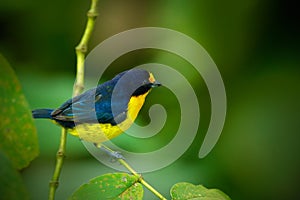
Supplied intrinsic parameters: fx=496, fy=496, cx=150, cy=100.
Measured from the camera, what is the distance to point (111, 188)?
Result: 1.72 feet

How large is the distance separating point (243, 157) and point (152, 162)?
0.34 meters

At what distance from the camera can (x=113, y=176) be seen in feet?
1.76

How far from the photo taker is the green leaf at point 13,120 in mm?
417

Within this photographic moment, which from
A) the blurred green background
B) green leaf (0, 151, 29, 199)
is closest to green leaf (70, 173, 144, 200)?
green leaf (0, 151, 29, 199)

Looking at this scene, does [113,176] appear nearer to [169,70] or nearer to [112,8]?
[169,70]

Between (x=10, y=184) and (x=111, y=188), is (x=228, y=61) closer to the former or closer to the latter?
(x=111, y=188)

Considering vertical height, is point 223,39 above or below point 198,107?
above

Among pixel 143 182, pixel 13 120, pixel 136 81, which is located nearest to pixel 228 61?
pixel 136 81

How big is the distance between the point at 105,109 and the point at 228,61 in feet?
2.51

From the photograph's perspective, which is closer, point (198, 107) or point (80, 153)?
point (80, 153)

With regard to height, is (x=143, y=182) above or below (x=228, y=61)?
above

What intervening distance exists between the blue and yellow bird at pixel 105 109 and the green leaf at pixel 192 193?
148mm

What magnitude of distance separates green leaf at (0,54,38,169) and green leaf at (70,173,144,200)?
0.08 m

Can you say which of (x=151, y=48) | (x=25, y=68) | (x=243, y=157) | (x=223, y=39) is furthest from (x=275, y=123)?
(x=25, y=68)
